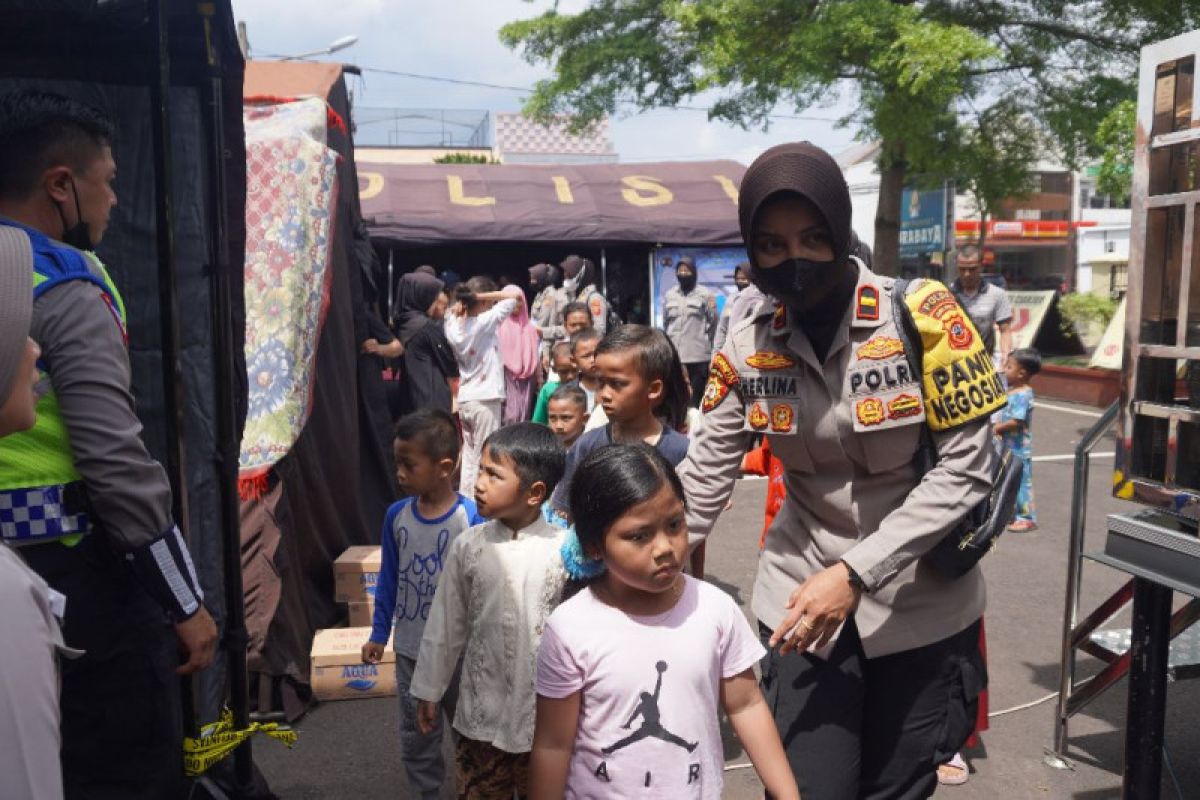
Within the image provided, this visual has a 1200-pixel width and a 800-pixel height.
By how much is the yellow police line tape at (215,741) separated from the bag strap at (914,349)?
204 cm

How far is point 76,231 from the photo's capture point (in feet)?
8.16

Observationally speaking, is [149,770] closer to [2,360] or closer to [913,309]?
[2,360]

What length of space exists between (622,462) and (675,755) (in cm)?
59

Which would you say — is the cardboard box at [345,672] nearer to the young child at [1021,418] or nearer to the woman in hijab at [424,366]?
the woman in hijab at [424,366]

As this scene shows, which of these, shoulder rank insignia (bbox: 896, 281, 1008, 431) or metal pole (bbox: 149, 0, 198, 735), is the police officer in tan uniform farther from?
metal pole (bbox: 149, 0, 198, 735)

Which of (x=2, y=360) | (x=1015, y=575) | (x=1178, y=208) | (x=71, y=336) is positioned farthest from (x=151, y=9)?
(x=1015, y=575)

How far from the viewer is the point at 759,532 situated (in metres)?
7.68

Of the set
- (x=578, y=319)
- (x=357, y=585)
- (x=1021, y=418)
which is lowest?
(x=357, y=585)

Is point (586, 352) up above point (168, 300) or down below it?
below

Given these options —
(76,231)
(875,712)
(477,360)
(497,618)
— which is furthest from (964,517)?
(477,360)

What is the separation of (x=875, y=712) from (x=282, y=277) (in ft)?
12.2

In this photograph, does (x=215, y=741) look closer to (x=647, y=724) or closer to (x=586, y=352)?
(x=647, y=724)

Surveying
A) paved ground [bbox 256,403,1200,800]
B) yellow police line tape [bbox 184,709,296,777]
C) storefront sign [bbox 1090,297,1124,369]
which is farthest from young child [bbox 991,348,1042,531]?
storefront sign [bbox 1090,297,1124,369]

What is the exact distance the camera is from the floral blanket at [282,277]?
4859mm
